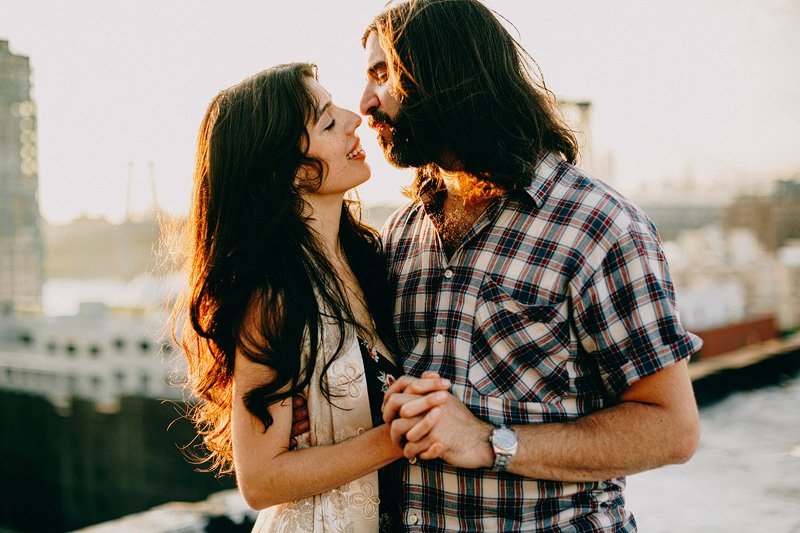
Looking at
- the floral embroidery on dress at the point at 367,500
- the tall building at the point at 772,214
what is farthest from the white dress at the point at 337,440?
the tall building at the point at 772,214

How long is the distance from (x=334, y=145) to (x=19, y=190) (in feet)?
157

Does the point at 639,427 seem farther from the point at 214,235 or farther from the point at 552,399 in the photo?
the point at 214,235

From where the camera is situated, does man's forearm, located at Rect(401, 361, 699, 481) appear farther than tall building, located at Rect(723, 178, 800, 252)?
No

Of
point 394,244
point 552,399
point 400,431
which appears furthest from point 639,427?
point 394,244

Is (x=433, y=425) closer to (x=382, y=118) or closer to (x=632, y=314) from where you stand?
(x=632, y=314)

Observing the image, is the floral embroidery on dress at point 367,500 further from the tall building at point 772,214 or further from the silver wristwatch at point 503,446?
the tall building at point 772,214

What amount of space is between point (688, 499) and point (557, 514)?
82.5 inches

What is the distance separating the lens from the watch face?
1278mm

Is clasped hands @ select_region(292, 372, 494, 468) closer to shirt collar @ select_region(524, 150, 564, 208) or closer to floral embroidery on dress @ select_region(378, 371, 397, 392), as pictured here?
floral embroidery on dress @ select_region(378, 371, 397, 392)

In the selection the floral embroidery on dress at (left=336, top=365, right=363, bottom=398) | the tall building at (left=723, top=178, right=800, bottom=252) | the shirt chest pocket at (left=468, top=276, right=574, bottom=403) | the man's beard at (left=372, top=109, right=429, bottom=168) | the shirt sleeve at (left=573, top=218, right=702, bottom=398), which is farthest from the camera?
the tall building at (left=723, top=178, right=800, bottom=252)

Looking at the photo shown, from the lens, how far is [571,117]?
1.74 m

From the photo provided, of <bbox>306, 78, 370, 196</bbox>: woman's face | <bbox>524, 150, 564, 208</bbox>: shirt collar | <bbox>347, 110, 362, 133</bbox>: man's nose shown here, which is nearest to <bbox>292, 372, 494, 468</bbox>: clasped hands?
<bbox>524, 150, 564, 208</bbox>: shirt collar

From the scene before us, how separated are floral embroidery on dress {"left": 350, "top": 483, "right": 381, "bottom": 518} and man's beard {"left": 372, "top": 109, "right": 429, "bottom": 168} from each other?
2.29 feet

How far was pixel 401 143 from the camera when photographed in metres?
1.63
